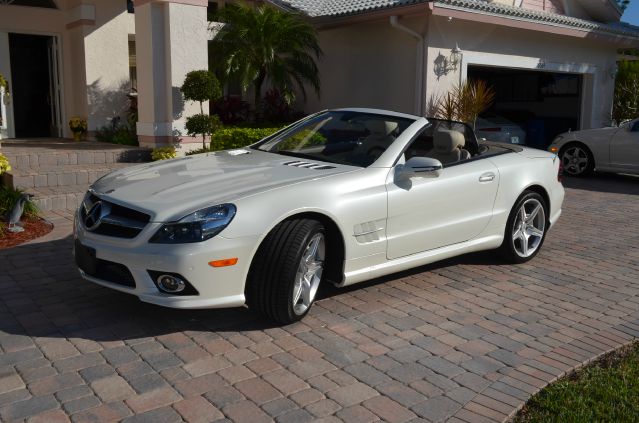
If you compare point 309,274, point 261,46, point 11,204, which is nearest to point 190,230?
point 309,274

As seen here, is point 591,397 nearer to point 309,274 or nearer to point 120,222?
point 309,274

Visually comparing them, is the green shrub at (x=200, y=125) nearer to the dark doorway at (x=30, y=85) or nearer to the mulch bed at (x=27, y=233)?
the mulch bed at (x=27, y=233)

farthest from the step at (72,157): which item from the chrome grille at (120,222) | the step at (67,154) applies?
the chrome grille at (120,222)

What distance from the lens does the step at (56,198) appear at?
8.21 m

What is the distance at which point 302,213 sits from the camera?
440 cm

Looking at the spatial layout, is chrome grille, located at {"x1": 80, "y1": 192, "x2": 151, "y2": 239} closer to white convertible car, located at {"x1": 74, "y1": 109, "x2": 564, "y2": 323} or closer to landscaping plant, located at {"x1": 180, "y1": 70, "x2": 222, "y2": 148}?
white convertible car, located at {"x1": 74, "y1": 109, "x2": 564, "y2": 323}

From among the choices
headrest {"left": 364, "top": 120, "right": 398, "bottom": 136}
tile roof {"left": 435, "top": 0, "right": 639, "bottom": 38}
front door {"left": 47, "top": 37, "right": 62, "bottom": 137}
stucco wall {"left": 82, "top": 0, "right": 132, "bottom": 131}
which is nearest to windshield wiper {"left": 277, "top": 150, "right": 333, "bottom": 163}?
headrest {"left": 364, "top": 120, "right": 398, "bottom": 136}

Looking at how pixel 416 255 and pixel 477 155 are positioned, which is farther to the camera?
pixel 477 155

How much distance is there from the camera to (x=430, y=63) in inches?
527

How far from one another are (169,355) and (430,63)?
1072cm

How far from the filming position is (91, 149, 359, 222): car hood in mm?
4180

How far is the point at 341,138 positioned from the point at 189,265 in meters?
2.16

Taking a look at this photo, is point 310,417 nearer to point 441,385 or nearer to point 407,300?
point 441,385

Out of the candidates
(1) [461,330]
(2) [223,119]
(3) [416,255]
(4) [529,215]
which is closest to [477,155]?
(4) [529,215]
